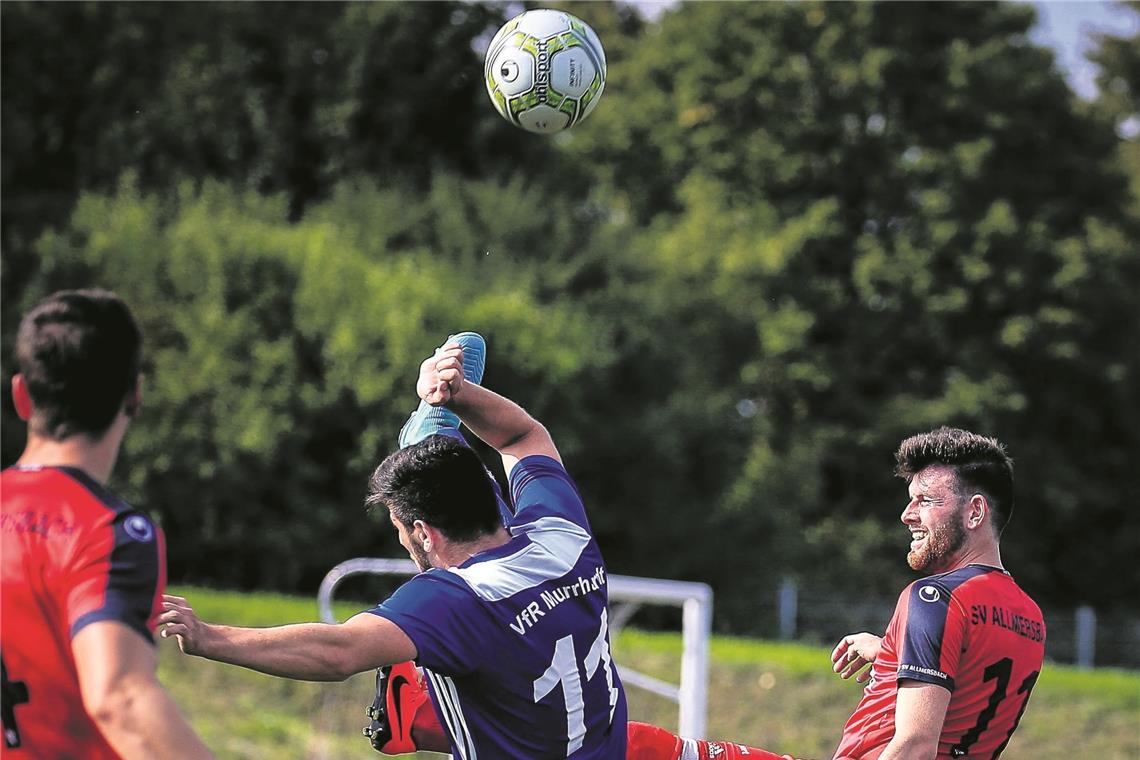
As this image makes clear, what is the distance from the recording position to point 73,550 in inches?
134

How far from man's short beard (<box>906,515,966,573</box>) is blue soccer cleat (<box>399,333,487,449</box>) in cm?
176

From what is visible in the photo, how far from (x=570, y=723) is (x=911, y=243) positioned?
31.3 m

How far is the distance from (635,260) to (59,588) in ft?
85.3

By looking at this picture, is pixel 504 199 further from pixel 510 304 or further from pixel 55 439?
pixel 55 439

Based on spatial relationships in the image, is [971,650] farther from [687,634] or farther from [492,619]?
[687,634]

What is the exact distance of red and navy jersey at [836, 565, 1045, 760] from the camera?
4.90 meters

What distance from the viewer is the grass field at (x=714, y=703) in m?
13.7

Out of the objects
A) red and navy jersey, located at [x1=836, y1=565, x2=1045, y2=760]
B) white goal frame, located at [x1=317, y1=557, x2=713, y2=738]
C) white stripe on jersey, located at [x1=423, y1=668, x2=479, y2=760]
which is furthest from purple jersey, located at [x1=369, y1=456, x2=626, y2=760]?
white goal frame, located at [x1=317, y1=557, x2=713, y2=738]

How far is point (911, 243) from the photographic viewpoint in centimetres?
3453

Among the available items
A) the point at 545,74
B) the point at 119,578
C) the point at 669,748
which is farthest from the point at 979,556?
the point at 545,74

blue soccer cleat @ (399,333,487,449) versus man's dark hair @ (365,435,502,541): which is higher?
blue soccer cleat @ (399,333,487,449)

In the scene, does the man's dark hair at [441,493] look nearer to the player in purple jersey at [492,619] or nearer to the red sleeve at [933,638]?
the player in purple jersey at [492,619]

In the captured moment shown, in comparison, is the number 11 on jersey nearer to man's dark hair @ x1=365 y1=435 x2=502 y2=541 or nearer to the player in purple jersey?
the player in purple jersey

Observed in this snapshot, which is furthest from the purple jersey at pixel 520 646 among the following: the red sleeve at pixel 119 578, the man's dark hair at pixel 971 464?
the man's dark hair at pixel 971 464
